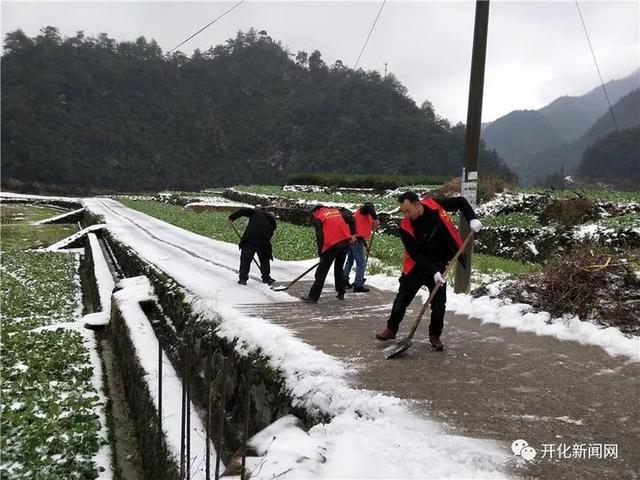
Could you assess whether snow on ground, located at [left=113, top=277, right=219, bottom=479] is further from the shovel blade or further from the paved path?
the shovel blade

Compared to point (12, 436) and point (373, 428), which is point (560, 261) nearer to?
point (373, 428)

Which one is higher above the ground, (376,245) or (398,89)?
(398,89)

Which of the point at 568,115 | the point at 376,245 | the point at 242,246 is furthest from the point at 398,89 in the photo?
the point at 568,115

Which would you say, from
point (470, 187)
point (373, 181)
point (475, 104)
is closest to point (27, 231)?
point (373, 181)

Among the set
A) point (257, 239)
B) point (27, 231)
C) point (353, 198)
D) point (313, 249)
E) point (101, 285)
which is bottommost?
point (101, 285)

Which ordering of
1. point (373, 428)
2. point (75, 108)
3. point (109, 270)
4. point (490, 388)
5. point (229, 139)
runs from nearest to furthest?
point (373, 428), point (490, 388), point (109, 270), point (75, 108), point (229, 139)

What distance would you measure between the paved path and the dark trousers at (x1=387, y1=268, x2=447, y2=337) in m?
0.29

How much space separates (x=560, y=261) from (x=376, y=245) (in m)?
8.41

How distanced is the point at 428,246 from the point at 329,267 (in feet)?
8.78

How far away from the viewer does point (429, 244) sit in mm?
5234

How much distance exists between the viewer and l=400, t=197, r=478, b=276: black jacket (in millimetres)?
5117

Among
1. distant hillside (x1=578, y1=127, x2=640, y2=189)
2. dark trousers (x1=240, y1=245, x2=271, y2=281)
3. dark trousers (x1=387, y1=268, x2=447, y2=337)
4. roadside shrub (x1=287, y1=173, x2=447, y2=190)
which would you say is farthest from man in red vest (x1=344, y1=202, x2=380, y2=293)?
distant hillside (x1=578, y1=127, x2=640, y2=189)

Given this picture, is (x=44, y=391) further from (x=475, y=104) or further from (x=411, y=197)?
(x=475, y=104)

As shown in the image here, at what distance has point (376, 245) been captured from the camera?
14977 millimetres
